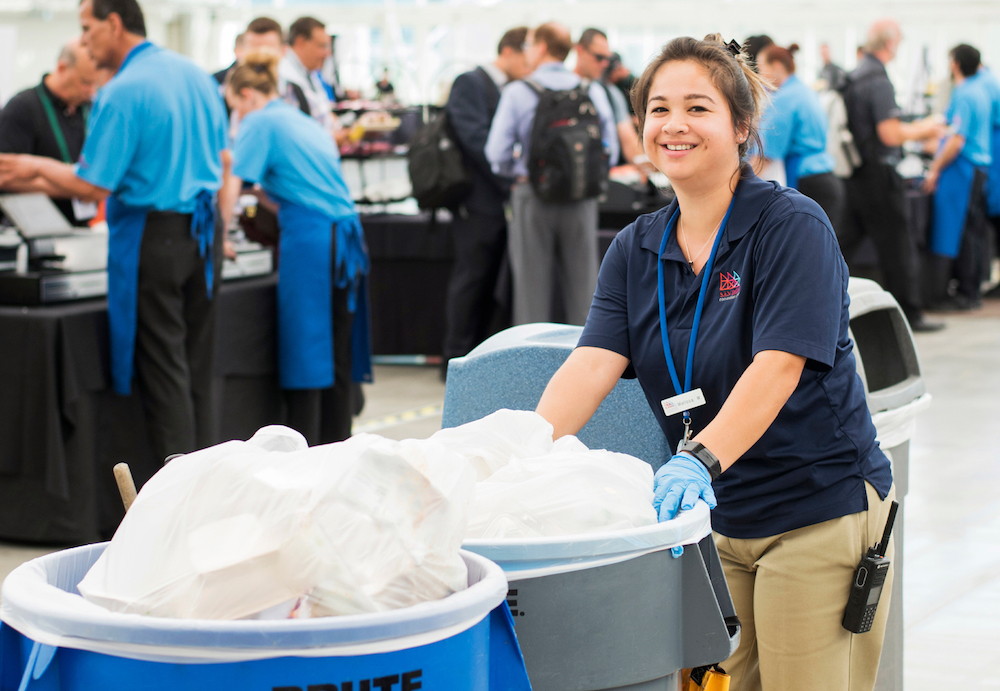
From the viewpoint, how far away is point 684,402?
1.59 metres

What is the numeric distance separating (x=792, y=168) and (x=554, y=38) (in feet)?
6.45

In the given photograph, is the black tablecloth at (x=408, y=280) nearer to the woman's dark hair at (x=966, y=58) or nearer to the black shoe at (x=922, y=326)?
the black shoe at (x=922, y=326)

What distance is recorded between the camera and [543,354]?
2012 millimetres

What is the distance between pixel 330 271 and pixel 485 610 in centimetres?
336

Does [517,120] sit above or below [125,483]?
above

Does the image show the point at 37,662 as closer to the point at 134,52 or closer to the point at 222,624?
the point at 222,624

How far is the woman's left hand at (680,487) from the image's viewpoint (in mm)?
1330

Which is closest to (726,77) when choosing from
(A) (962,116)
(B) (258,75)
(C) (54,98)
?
(B) (258,75)

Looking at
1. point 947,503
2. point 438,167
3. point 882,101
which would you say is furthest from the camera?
point 882,101

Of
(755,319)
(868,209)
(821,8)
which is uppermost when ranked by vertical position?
(821,8)

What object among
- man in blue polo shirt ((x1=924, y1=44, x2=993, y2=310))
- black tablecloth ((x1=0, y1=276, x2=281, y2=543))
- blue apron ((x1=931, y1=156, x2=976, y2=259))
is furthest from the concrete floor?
man in blue polo shirt ((x1=924, y1=44, x2=993, y2=310))

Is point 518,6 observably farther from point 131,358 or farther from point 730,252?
point 730,252

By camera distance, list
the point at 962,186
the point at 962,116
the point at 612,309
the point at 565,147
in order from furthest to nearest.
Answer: the point at 962,186
the point at 962,116
the point at 565,147
the point at 612,309

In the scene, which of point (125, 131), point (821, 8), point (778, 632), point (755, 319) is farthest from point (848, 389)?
point (821, 8)
